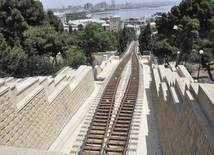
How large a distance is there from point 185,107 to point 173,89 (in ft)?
6.72

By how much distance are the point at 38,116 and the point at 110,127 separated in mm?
3652

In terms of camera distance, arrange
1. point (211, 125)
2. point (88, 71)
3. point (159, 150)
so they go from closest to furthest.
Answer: point (211, 125)
point (159, 150)
point (88, 71)

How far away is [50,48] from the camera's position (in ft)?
61.7

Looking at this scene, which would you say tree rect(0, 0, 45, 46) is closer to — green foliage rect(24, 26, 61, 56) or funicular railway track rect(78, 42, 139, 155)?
green foliage rect(24, 26, 61, 56)

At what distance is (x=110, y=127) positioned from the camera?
9.83m

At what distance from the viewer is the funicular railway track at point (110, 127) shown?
7984mm

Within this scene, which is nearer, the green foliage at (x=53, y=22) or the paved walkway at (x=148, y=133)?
the paved walkway at (x=148, y=133)

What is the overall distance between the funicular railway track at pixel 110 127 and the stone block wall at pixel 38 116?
1477 millimetres

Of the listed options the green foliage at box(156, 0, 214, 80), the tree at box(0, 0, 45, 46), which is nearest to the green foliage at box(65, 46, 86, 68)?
the tree at box(0, 0, 45, 46)

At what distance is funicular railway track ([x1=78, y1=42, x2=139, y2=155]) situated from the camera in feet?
26.2

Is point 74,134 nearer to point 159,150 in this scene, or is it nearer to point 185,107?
point 159,150

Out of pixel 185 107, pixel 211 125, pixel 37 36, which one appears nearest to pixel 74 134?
pixel 185 107

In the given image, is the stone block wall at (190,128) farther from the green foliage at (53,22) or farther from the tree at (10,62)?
the green foliage at (53,22)

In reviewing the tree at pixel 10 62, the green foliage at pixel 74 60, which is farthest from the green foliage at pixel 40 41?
the tree at pixel 10 62
